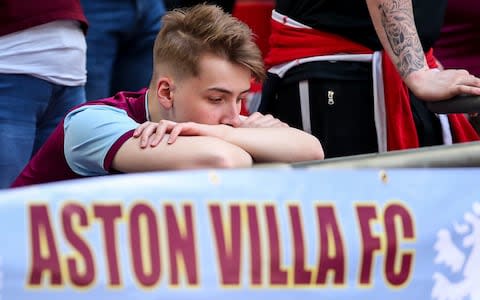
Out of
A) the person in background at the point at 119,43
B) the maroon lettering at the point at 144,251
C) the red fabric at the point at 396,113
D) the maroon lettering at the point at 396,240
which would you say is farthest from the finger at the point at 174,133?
the person in background at the point at 119,43

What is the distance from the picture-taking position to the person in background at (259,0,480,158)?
346cm

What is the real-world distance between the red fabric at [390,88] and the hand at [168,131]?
82 cm

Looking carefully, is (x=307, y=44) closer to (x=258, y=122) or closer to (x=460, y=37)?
(x=258, y=122)

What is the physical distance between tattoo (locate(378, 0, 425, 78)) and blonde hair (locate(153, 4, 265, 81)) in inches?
16.0

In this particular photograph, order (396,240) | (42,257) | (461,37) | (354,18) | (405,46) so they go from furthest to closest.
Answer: (461,37) < (354,18) < (405,46) < (396,240) < (42,257)

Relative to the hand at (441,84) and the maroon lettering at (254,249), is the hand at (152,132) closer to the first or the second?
the maroon lettering at (254,249)

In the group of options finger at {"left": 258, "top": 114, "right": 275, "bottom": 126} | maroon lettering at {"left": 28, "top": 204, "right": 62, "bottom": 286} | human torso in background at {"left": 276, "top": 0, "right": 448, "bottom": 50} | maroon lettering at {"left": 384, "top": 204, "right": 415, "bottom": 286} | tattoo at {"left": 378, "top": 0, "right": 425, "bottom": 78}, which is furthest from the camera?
human torso in background at {"left": 276, "top": 0, "right": 448, "bottom": 50}

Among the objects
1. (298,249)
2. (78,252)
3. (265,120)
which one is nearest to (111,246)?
(78,252)

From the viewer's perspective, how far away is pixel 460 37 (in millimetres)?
4215

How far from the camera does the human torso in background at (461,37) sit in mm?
4176

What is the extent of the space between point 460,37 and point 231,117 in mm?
1530

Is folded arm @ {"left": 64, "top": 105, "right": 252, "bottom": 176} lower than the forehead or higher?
lower

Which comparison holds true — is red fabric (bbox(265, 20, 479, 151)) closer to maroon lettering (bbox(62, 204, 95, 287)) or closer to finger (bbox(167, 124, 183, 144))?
finger (bbox(167, 124, 183, 144))

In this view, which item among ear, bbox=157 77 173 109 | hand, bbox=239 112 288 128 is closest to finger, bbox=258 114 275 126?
hand, bbox=239 112 288 128
